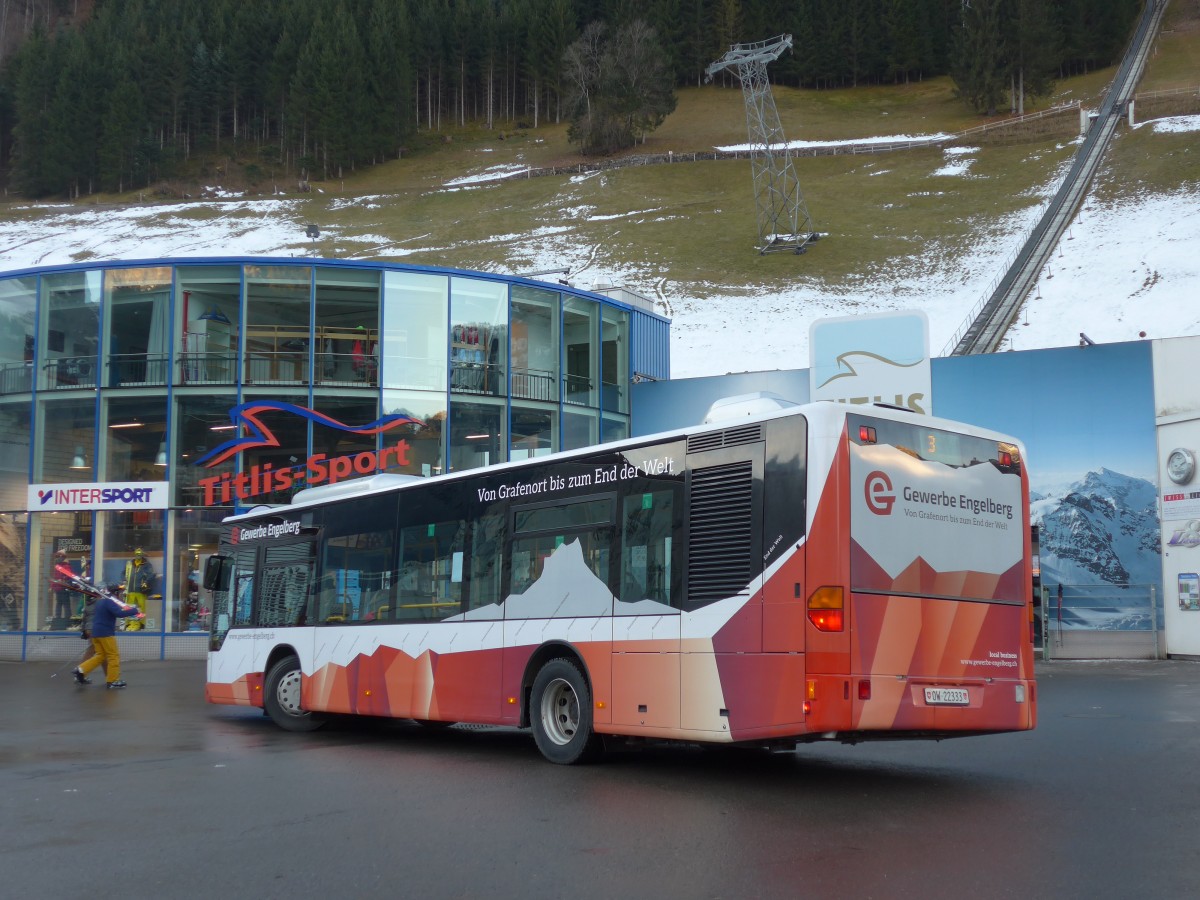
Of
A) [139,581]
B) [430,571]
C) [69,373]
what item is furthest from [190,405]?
[430,571]

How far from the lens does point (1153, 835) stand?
7199mm

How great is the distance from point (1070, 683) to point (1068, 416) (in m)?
9.08

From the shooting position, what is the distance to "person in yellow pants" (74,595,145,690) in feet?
64.1

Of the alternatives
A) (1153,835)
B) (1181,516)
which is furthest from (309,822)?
(1181,516)

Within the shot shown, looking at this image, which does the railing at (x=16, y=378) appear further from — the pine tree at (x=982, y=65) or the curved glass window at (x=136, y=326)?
the pine tree at (x=982, y=65)

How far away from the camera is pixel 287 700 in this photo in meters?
15.0

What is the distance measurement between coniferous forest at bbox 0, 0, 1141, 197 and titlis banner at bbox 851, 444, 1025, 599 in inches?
3836

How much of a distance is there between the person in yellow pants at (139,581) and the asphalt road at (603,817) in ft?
46.3

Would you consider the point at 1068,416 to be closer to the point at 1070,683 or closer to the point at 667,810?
the point at 1070,683

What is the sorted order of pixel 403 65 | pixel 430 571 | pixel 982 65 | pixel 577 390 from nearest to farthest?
pixel 430 571 → pixel 577 390 → pixel 982 65 → pixel 403 65

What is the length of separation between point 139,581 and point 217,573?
12.4m

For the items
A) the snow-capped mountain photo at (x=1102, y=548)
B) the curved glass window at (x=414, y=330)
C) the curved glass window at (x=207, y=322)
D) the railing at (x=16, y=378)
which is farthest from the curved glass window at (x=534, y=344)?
the snow-capped mountain photo at (x=1102, y=548)

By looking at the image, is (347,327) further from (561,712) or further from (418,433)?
(561,712)

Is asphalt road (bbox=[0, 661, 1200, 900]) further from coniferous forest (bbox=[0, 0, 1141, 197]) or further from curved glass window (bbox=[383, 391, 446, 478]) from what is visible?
coniferous forest (bbox=[0, 0, 1141, 197])
